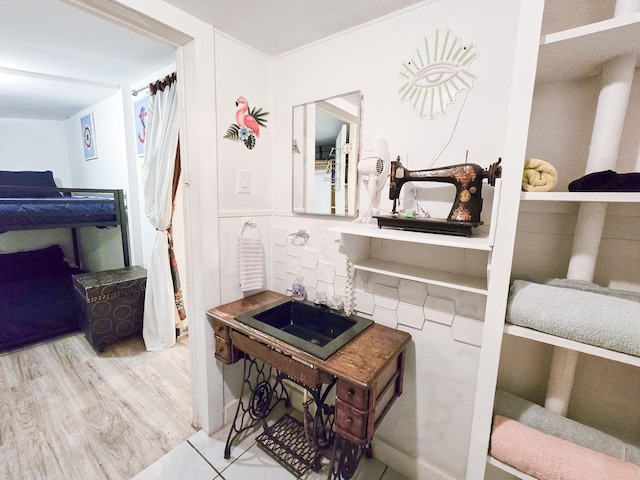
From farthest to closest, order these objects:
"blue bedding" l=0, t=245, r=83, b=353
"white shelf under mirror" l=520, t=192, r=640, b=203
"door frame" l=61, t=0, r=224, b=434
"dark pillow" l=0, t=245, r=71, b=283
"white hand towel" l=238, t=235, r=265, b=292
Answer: "dark pillow" l=0, t=245, r=71, b=283, "blue bedding" l=0, t=245, r=83, b=353, "white hand towel" l=238, t=235, r=265, b=292, "door frame" l=61, t=0, r=224, b=434, "white shelf under mirror" l=520, t=192, r=640, b=203

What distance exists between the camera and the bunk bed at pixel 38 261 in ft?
7.82

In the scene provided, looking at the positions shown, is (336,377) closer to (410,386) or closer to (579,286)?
(410,386)

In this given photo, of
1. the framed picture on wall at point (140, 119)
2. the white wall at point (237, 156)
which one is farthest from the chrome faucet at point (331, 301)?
the framed picture on wall at point (140, 119)

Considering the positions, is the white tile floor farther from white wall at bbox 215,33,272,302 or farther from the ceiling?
the ceiling

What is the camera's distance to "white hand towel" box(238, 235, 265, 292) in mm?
1557

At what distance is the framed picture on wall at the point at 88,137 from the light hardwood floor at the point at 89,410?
2128 mm

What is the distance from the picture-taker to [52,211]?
2.51 meters

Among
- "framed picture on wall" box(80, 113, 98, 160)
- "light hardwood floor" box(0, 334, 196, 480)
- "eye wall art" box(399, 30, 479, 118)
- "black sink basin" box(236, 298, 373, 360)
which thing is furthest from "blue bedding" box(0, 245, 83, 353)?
"eye wall art" box(399, 30, 479, 118)

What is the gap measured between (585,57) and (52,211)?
3.67 metres

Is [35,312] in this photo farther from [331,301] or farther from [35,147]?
[331,301]

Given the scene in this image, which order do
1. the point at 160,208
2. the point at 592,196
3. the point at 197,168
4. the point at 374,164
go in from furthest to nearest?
the point at 160,208 < the point at 197,168 < the point at 374,164 < the point at 592,196

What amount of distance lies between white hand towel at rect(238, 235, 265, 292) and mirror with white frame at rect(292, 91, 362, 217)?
33 cm

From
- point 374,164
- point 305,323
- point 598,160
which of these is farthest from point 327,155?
point 598,160

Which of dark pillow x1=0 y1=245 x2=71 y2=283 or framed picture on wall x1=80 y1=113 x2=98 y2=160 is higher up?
framed picture on wall x1=80 y1=113 x2=98 y2=160
